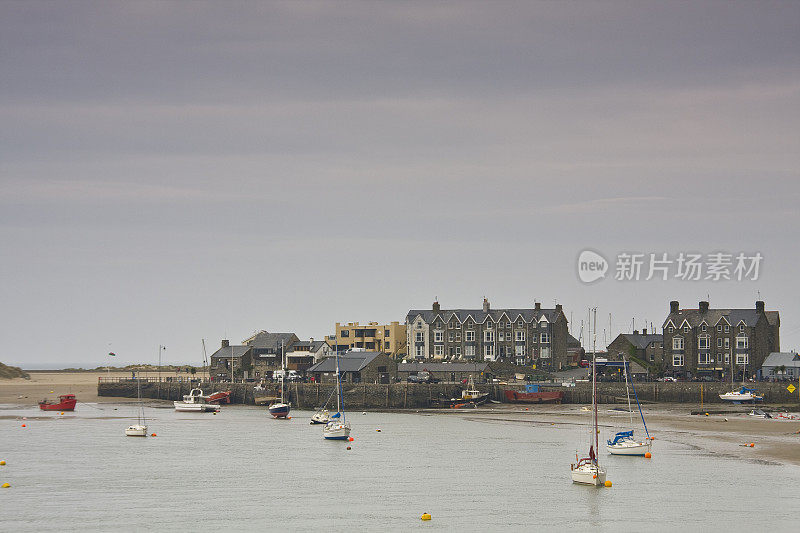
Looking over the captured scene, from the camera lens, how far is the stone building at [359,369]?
141m

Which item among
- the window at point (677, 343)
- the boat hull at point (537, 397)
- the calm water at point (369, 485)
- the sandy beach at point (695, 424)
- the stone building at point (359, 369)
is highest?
the window at point (677, 343)

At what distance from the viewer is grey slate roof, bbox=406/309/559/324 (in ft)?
524

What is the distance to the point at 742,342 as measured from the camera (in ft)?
461

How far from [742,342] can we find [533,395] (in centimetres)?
3589

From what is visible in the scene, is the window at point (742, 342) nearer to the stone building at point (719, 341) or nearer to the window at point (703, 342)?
the stone building at point (719, 341)

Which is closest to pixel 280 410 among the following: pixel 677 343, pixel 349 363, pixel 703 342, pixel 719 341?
pixel 349 363

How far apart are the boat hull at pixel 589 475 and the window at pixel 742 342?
88272mm

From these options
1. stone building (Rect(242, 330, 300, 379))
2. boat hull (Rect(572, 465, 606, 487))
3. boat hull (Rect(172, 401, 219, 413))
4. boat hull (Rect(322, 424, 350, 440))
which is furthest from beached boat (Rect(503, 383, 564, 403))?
boat hull (Rect(572, 465, 606, 487))

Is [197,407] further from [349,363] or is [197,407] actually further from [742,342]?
[742,342]

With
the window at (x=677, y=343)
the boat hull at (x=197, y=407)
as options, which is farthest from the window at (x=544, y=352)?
the boat hull at (x=197, y=407)

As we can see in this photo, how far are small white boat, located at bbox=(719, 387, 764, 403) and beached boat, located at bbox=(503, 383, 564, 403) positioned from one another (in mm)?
20881

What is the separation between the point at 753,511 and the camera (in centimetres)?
5141

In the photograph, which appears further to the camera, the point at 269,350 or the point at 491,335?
the point at 269,350

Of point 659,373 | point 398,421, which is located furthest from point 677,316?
point 398,421
